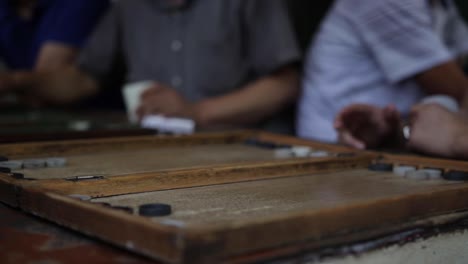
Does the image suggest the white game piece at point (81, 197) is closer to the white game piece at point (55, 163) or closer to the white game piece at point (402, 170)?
the white game piece at point (55, 163)

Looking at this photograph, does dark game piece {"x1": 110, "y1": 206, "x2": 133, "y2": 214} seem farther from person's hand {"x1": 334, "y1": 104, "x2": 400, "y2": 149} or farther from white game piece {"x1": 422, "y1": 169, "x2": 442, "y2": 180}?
person's hand {"x1": 334, "y1": 104, "x2": 400, "y2": 149}

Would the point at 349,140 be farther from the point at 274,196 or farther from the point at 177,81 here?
the point at 177,81

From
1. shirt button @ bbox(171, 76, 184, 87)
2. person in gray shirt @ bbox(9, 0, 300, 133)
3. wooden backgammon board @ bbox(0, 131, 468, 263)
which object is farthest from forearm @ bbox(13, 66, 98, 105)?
wooden backgammon board @ bbox(0, 131, 468, 263)

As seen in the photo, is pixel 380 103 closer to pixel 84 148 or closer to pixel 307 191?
pixel 84 148

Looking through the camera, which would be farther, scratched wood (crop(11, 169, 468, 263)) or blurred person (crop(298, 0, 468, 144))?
blurred person (crop(298, 0, 468, 144))

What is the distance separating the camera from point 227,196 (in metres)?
0.76

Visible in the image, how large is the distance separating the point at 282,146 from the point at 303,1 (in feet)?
5.85

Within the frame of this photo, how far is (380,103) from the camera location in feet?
6.46

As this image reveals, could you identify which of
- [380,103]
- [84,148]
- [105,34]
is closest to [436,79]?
[380,103]

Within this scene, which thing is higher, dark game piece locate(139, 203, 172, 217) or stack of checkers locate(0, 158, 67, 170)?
stack of checkers locate(0, 158, 67, 170)

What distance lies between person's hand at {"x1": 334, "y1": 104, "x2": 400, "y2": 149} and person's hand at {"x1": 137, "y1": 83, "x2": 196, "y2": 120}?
2.65 ft

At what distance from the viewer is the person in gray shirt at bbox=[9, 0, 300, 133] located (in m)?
2.34

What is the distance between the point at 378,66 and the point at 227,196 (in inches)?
51.8

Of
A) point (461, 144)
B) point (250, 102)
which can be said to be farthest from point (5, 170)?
Result: point (250, 102)
